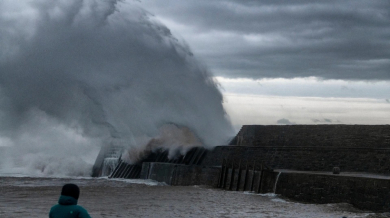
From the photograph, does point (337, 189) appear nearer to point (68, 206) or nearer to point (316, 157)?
point (316, 157)

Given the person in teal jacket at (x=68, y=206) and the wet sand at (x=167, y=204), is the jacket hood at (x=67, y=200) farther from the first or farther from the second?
the wet sand at (x=167, y=204)

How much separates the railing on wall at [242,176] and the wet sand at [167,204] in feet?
2.43

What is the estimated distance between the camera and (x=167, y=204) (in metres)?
18.8

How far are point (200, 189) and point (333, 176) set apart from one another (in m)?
6.74

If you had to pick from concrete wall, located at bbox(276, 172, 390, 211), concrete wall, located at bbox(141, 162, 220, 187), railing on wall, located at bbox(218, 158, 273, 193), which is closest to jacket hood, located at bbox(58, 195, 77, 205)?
concrete wall, located at bbox(276, 172, 390, 211)

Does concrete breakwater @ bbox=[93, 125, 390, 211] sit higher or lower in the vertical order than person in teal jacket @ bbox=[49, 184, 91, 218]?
higher

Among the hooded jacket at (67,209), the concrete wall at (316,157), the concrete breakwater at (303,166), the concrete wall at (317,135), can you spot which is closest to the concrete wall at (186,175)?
the concrete breakwater at (303,166)

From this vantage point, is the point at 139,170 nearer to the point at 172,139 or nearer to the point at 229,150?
the point at 172,139

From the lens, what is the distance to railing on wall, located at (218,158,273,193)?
23281 millimetres

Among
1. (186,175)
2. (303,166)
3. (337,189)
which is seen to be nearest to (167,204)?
(337,189)

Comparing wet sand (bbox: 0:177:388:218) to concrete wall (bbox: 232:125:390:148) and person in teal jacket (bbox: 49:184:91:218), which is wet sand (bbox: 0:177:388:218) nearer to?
concrete wall (bbox: 232:125:390:148)

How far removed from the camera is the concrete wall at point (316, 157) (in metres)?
23.0

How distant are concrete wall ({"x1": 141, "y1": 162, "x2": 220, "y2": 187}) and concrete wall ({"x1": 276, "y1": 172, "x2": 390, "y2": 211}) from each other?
4899mm

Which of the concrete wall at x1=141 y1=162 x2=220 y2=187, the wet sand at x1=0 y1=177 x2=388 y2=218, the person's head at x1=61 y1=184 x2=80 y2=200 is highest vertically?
the concrete wall at x1=141 y1=162 x2=220 y2=187
